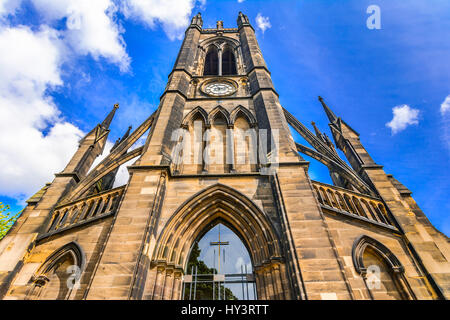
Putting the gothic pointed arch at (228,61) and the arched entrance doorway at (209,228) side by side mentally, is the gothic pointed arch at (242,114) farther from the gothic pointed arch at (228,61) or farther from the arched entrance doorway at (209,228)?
the gothic pointed arch at (228,61)

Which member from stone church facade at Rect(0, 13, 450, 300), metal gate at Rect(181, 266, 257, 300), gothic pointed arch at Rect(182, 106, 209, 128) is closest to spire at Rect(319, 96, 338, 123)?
stone church facade at Rect(0, 13, 450, 300)

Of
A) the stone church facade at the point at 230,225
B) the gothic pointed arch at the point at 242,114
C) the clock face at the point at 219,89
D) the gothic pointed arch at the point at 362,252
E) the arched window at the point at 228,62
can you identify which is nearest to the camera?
the stone church facade at the point at 230,225

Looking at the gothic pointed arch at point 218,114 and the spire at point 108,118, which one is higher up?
the spire at point 108,118

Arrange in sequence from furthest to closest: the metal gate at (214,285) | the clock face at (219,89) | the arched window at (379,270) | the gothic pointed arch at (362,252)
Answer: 1. the clock face at (219,89)
2. the metal gate at (214,285)
3. the gothic pointed arch at (362,252)
4. the arched window at (379,270)

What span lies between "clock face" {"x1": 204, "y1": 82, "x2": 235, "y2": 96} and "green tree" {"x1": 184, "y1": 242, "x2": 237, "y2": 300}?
8169mm

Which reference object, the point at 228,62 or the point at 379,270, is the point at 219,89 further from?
the point at 379,270

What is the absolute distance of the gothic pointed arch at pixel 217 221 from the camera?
20.8 feet

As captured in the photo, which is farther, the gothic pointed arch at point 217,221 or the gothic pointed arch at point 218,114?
the gothic pointed arch at point 218,114

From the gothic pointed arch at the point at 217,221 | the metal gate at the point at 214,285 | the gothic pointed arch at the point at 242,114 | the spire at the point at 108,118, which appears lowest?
the metal gate at the point at 214,285

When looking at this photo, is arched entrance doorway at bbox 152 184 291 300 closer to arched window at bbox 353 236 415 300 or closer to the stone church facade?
the stone church facade

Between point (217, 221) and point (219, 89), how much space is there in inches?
310

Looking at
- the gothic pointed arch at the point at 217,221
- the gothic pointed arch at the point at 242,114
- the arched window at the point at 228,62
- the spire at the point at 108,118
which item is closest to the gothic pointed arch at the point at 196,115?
the gothic pointed arch at the point at 242,114

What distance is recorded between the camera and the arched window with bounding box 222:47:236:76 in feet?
55.3
